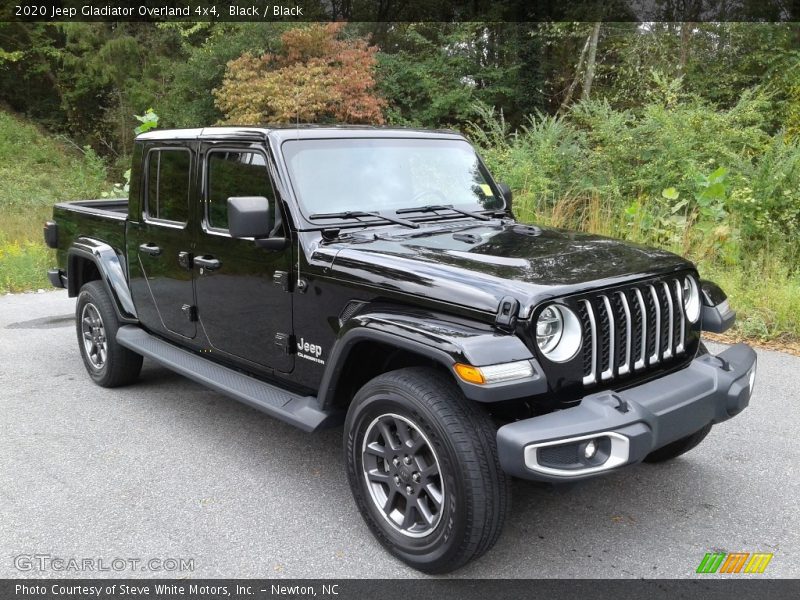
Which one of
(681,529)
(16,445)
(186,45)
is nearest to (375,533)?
(681,529)

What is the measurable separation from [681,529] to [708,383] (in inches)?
30.7

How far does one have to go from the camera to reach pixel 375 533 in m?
3.20

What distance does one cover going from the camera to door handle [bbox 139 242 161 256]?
4.77 meters

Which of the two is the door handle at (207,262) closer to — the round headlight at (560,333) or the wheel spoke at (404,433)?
the wheel spoke at (404,433)

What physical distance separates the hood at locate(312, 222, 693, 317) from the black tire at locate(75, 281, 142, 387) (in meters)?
2.47

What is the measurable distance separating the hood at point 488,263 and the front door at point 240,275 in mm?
477

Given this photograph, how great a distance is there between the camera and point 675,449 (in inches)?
155

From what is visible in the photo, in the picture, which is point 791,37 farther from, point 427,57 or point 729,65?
point 427,57

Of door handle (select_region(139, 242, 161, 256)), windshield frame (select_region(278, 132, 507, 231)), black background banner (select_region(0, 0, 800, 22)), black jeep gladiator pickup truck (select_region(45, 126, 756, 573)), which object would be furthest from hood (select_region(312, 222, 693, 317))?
black background banner (select_region(0, 0, 800, 22))

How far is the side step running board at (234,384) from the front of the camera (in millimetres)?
3492

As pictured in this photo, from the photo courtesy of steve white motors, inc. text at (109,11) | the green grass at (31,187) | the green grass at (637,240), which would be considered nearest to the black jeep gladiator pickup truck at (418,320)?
the green grass at (637,240)

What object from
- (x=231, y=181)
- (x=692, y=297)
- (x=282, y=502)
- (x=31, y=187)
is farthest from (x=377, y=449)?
(x=31, y=187)

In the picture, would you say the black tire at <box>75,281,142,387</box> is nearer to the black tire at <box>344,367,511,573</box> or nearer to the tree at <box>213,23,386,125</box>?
the black tire at <box>344,367,511,573</box>

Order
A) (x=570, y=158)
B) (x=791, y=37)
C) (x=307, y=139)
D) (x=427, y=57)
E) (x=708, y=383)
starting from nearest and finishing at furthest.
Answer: (x=708, y=383)
(x=307, y=139)
(x=570, y=158)
(x=791, y=37)
(x=427, y=57)
